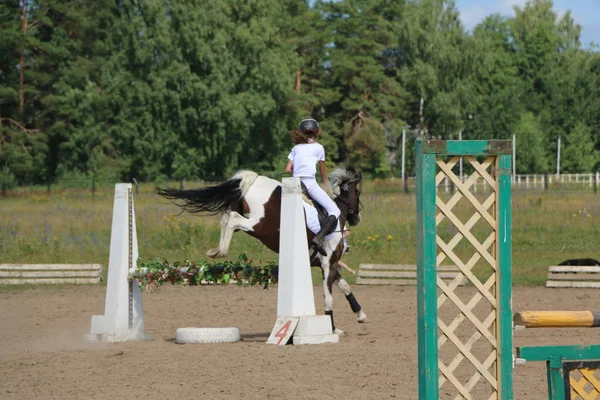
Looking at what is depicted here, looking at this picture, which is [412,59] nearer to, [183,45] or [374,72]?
[374,72]

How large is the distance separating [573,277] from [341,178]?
8616mm

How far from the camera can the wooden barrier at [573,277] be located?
63.9 ft

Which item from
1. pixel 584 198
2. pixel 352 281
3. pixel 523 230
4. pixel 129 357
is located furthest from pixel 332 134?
pixel 129 357

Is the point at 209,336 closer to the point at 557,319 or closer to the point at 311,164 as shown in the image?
the point at 311,164

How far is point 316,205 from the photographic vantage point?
40.6ft

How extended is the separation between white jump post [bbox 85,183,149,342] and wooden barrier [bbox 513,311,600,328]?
6.63 meters

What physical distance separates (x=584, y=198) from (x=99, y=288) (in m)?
25.5

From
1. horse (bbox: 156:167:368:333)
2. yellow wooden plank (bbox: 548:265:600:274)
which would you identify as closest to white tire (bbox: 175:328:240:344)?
horse (bbox: 156:167:368:333)

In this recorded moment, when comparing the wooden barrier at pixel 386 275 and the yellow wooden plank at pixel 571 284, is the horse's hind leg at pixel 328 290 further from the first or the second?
the yellow wooden plank at pixel 571 284

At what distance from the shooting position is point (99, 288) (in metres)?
20.0

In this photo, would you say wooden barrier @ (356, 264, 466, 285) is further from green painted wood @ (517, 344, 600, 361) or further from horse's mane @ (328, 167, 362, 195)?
green painted wood @ (517, 344, 600, 361)

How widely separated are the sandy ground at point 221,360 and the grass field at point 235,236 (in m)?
7.29

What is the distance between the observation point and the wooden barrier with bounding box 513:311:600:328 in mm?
6266

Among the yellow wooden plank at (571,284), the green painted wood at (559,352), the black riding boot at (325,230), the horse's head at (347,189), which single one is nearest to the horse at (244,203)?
the black riding boot at (325,230)
